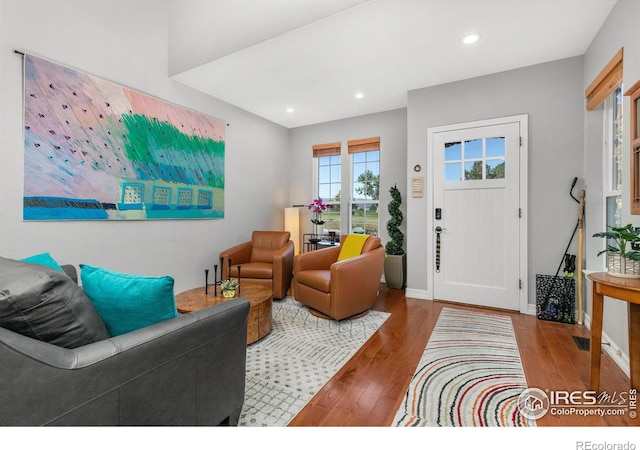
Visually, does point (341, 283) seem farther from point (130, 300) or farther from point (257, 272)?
point (130, 300)

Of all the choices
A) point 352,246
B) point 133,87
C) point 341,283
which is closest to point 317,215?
point 352,246

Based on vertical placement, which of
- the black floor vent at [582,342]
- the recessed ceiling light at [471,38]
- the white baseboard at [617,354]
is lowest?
the black floor vent at [582,342]

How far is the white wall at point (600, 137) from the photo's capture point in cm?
199

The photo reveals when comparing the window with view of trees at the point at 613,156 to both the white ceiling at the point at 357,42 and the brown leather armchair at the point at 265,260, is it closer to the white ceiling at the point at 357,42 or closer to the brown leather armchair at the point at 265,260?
the white ceiling at the point at 357,42

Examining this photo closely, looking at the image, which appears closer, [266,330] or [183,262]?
[266,330]

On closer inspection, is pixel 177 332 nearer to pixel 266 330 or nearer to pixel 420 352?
pixel 266 330

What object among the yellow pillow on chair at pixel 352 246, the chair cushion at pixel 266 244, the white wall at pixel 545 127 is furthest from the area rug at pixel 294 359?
the white wall at pixel 545 127

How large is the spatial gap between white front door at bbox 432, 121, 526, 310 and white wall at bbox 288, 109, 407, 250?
3.01 feet

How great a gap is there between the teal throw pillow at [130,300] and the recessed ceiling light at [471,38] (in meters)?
A: 3.05

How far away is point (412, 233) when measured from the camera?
12.5ft

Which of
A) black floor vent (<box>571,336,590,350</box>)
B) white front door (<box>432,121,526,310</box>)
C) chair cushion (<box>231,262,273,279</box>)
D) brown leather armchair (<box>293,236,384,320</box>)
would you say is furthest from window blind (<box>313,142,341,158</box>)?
black floor vent (<box>571,336,590,350</box>)

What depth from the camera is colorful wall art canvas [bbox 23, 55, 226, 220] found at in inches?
93.8
